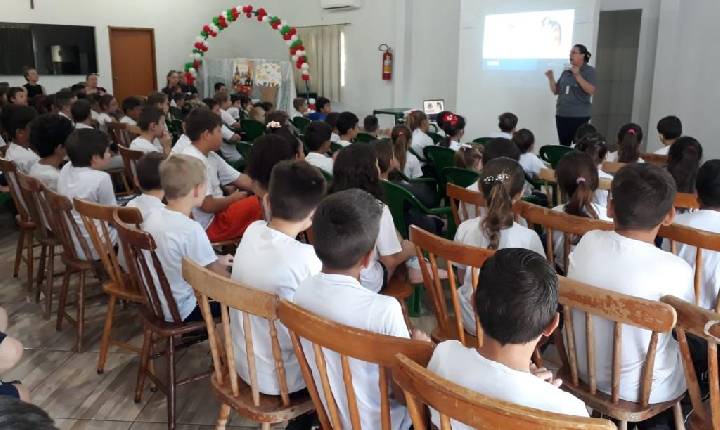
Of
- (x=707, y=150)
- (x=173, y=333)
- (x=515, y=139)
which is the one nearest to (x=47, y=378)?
(x=173, y=333)

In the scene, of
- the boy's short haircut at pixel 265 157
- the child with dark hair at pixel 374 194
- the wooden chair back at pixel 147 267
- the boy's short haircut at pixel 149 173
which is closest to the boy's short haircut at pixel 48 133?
the boy's short haircut at pixel 149 173

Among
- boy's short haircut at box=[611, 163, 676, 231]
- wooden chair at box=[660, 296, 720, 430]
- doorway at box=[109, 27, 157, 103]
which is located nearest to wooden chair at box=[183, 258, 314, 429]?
wooden chair at box=[660, 296, 720, 430]

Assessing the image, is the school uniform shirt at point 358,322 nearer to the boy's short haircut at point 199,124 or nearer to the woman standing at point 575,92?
the boy's short haircut at point 199,124

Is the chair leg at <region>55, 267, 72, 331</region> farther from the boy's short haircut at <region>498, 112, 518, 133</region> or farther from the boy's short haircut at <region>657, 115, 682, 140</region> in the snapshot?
the boy's short haircut at <region>657, 115, 682, 140</region>

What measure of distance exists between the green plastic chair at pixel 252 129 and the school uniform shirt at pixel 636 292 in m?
4.58

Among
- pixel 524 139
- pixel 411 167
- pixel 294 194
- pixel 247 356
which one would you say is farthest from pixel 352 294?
pixel 524 139

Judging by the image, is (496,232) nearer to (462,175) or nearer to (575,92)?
(462,175)

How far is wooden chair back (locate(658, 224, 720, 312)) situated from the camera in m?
1.86

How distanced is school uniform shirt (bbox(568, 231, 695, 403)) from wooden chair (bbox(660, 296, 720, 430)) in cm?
8

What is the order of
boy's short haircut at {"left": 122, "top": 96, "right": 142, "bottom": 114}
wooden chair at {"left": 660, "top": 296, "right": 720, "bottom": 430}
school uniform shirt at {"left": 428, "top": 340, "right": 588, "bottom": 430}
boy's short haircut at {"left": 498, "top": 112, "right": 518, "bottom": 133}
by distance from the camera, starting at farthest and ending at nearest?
boy's short haircut at {"left": 122, "top": 96, "right": 142, "bottom": 114} → boy's short haircut at {"left": 498, "top": 112, "right": 518, "bottom": 133} → wooden chair at {"left": 660, "top": 296, "right": 720, "bottom": 430} → school uniform shirt at {"left": 428, "top": 340, "right": 588, "bottom": 430}

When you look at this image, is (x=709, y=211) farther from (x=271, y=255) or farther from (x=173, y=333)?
(x=173, y=333)

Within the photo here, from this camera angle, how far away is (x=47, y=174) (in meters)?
3.42

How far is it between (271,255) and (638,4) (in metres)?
7.47

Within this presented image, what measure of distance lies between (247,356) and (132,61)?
11.4 m
